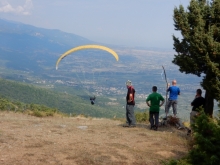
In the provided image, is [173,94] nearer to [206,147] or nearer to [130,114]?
[130,114]

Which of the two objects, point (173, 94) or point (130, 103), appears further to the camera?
point (173, 94)

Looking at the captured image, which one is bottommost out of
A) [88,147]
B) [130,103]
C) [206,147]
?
[88,147]

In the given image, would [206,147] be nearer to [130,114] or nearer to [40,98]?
[130,114]

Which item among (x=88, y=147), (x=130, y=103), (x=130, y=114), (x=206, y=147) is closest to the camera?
(x=206, y=147)

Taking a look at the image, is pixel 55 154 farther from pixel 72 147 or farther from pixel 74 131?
pixel 74 131

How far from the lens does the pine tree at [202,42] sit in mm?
10664

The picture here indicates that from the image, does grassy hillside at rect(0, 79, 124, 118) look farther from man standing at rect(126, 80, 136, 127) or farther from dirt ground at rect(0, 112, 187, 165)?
dirt ground at rect(0, 112, 187, 165)

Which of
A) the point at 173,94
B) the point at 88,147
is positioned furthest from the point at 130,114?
the point at 88,147

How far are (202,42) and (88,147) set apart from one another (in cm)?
570

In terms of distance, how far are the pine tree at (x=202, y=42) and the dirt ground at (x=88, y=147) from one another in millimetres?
2491

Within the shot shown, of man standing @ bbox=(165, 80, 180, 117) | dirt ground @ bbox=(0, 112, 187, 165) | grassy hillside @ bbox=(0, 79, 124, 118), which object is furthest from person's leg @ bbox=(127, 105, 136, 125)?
grassy hillside @ bbox=(0, 79, 124, 118)

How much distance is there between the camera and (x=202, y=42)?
1070 centimetres

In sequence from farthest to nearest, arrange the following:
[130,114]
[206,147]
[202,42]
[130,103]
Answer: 1. [130,114]
2. [130,103]
3. [202,42]
4. [206,147]

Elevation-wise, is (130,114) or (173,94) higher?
(173,94)
